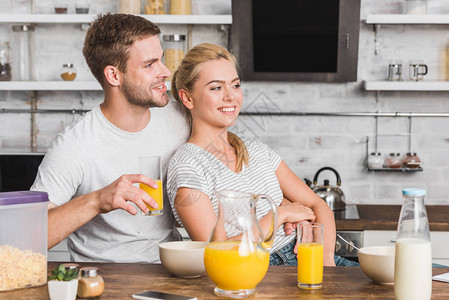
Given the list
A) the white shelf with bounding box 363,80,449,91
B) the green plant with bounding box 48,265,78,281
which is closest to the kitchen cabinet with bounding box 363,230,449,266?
the white shelf with bounding box 363,80,449,91

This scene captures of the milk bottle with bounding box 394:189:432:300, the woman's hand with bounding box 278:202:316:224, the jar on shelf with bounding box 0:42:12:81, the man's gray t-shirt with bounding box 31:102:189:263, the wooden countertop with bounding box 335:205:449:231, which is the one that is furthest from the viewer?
the jar on shelf with bounding box 0:42:12:81

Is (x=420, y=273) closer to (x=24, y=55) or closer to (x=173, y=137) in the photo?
(x=173, y=137)

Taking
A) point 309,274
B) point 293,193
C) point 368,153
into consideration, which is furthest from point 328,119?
point 309,274

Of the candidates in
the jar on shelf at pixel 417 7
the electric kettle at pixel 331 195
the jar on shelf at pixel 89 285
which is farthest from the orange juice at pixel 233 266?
the jar on shelf at pixel 417 7

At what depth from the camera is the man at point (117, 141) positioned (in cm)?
217

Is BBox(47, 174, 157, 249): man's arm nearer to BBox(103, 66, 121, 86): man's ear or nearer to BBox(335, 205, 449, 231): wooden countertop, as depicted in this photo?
BBox(103, 66, 121, 86): man's ear

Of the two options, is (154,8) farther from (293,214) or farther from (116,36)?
(293,214)

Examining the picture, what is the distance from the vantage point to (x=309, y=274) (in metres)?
1.50

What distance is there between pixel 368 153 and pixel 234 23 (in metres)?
1.12

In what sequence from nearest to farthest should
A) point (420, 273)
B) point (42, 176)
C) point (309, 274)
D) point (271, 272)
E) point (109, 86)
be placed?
point (420, 273), point (309, 274), point (271, 272), point (42, 176), point (109, 86)

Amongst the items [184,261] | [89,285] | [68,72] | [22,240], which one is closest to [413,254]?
[184,261]

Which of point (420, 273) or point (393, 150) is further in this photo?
point (393, 150)

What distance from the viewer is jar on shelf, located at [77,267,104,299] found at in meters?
1.43

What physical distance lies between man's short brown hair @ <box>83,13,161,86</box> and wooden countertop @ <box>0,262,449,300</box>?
0.88m
